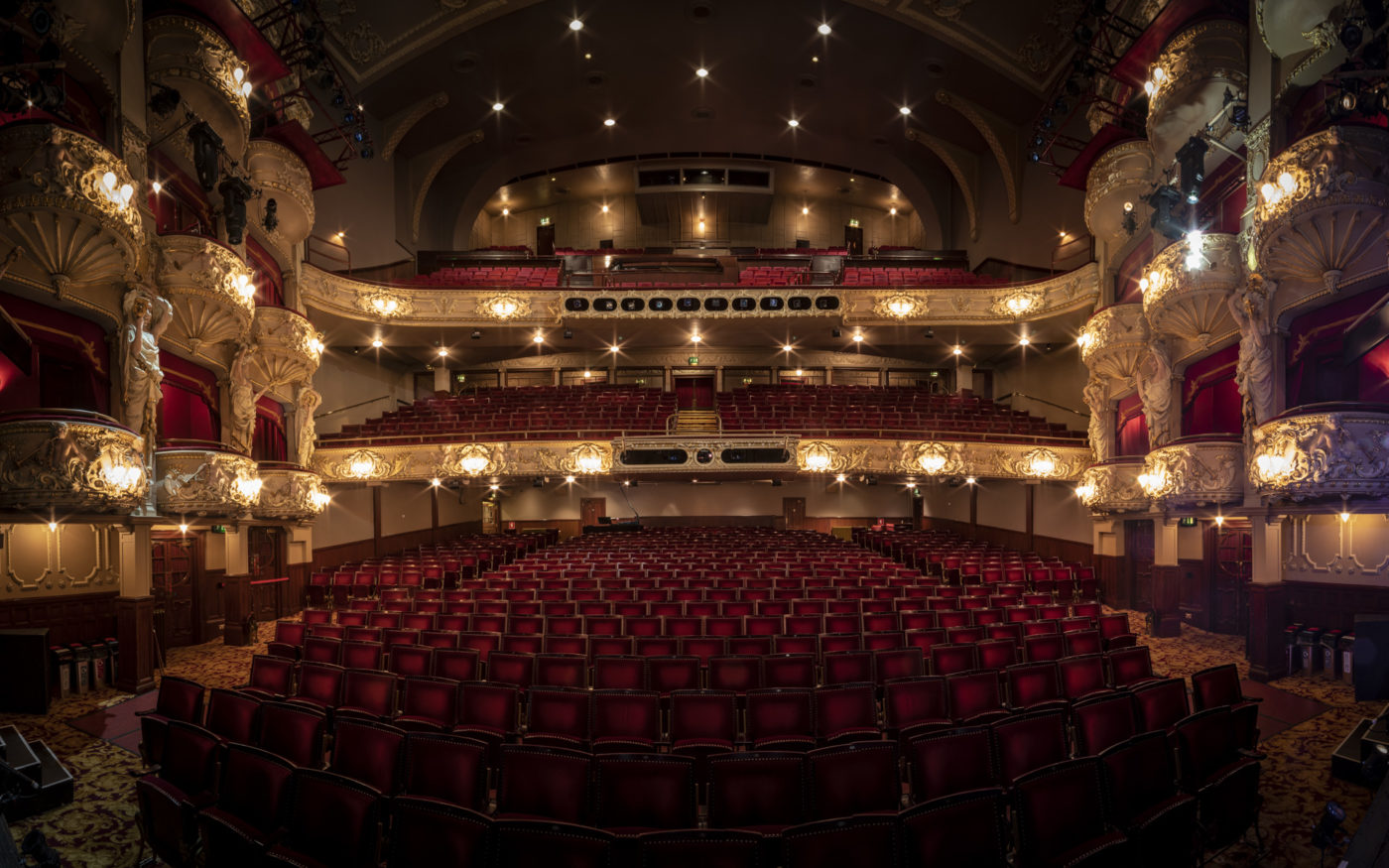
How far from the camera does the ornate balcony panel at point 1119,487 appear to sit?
9.98 meters

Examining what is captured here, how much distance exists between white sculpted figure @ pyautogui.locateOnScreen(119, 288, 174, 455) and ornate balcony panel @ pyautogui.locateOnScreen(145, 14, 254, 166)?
2.22 meters

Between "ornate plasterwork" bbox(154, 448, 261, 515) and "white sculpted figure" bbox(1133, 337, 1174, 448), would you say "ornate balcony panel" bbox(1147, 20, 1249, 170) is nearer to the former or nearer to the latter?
"white sculpted figure" bbox(1133, 337, 1174, 448)

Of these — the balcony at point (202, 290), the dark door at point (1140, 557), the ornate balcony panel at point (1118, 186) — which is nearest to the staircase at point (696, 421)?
the dark door at point (1140, 557)

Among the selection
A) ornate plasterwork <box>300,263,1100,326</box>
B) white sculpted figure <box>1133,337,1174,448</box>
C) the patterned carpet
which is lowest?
the patterned carpet

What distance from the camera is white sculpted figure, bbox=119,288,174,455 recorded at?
707 centimetres

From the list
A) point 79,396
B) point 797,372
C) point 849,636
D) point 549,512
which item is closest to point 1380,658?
point 849,636

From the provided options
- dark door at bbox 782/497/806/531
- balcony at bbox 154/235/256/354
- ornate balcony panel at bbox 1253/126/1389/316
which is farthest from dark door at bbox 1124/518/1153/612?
balcony at bbox 154/235/256/354

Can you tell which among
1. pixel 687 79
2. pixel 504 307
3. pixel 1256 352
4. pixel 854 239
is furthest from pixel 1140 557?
pixel 854 239

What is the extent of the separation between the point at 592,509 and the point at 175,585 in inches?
416

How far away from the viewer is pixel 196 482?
746cm

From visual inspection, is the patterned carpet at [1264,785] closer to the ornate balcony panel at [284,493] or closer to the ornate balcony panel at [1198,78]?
the ornate balcony panel at [284,493]

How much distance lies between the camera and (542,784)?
3205 millimetres

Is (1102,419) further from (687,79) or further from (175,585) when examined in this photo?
(175,585)

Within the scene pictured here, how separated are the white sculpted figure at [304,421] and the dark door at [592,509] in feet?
25.8
